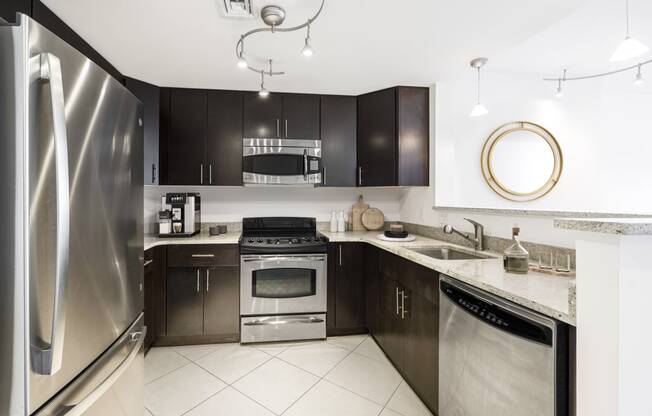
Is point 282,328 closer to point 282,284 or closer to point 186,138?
point 282,284

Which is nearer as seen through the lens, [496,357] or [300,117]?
[496,357]

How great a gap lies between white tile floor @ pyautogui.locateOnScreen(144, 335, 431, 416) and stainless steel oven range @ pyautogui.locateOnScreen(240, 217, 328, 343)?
14 cm

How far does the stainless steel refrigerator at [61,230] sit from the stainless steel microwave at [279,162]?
160 cm

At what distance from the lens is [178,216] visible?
8.91 feet

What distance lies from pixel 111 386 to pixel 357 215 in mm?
2542

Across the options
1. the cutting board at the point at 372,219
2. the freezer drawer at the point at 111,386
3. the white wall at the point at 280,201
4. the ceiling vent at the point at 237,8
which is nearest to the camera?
the freezer drawer at the point at 111,386

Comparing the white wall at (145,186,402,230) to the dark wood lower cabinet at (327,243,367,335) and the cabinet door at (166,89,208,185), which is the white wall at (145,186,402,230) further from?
the dark wood lower cabinet at (327,243,367,335)

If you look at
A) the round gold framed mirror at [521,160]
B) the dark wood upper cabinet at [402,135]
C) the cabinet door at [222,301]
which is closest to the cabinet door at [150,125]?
the cabinet door at [222,301]

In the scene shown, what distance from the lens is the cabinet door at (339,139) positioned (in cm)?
291

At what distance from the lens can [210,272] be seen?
8.25 ft

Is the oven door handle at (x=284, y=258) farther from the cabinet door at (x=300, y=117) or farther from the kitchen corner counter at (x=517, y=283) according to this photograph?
the cabinet door at (x=300, y=117)

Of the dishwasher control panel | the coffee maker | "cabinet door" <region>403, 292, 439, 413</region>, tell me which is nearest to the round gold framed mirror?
"cabinet door" <region>403, 292, 439, 413</region>

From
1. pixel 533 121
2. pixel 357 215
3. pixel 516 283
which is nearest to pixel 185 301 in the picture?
pixel 357 215

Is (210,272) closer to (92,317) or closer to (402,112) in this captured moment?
(92,317)
